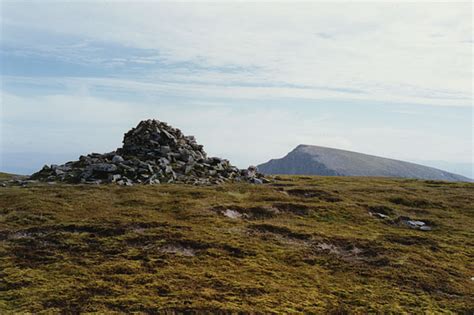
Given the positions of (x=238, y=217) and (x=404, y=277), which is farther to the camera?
(x=238, y=217)

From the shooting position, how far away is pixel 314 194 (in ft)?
184

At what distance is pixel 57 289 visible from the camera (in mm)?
21672

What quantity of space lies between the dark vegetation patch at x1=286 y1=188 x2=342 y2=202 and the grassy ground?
2699 mm

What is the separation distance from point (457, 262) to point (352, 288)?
12671mm

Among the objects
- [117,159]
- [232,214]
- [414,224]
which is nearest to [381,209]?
[414,224]

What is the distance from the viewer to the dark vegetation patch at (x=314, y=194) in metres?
53.0

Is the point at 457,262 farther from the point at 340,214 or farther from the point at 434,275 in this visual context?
the point at 340,214

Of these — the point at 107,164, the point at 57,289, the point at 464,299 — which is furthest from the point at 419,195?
the point at 57,289

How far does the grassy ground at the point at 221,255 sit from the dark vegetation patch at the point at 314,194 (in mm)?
2699

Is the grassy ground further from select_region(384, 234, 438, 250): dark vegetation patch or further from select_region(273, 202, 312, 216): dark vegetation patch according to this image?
select_region(273, 202, 312, 216): dark vegetation patch

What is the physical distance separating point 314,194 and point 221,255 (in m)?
30.7

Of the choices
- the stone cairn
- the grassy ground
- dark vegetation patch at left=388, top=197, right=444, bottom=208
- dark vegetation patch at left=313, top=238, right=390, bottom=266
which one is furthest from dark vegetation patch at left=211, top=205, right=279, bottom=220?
dark vegetation patch at left=388, top=197, right=444, bottom=208

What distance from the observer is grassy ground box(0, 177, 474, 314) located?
70.1 ft

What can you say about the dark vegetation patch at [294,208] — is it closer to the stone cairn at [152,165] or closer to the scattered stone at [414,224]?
the scattered stone at [414,224]
